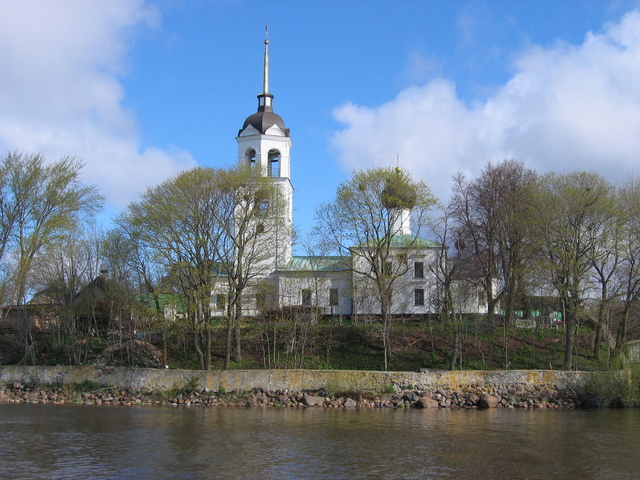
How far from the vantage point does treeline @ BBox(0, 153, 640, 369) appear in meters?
32.3

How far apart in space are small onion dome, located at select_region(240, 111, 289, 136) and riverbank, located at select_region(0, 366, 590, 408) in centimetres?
2181

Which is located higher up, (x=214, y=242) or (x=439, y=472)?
(x=214, y=242)

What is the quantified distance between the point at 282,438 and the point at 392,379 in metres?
10.7

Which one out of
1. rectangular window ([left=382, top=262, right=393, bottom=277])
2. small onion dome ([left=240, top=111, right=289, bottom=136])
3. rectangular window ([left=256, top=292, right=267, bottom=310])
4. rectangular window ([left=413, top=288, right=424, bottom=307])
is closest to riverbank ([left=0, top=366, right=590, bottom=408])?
rectangular window ([left=256, top=292, right=267, bottom=310])

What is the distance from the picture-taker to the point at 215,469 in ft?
48.4

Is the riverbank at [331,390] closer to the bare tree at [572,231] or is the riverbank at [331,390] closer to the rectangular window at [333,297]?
the bare tree at [572,231]

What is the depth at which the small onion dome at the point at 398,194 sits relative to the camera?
3741 cm

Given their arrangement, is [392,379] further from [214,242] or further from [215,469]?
[215,469]

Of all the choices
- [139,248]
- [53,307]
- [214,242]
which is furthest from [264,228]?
[53,307]

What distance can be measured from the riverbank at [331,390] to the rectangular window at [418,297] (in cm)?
1690

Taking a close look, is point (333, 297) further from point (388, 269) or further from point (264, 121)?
point (264, 121)

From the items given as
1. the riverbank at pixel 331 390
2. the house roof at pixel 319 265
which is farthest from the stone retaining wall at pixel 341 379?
the house roof at pixel 319 265

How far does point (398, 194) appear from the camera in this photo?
123ft

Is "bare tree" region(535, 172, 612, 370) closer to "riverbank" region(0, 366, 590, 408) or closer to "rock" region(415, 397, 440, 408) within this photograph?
"riverbank" region(0, 366, 590, 408)
